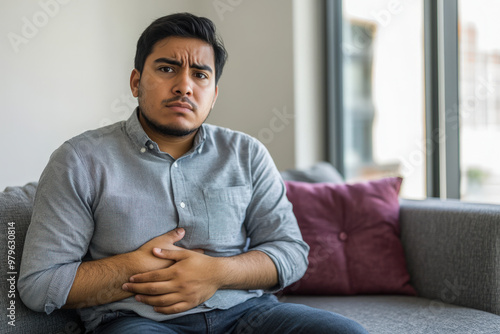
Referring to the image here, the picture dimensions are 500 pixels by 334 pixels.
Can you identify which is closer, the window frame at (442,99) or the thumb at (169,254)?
the thumb at (169,254)

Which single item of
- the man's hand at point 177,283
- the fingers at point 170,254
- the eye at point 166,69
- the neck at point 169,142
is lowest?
the man's hand at point 177,283

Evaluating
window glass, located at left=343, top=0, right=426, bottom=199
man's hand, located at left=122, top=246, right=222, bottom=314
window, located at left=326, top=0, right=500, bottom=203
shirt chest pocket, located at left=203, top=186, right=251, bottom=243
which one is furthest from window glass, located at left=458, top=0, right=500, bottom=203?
man's hand, located at left=122, top=246, right=222, bottom=314

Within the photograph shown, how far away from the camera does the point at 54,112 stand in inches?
81.5

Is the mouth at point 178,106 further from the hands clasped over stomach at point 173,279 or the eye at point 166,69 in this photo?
the hands clasped over stomach at point 173,279

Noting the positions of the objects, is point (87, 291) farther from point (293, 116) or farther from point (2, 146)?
point (293, 116)

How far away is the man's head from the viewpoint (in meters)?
1.33

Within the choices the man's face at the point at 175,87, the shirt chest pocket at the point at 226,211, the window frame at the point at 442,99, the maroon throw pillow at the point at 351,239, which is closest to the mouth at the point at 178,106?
the man's face at the point at 175,87

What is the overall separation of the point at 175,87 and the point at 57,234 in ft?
1.63

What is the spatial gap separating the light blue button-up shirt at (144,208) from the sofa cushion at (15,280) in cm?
7

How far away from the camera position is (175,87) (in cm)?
133

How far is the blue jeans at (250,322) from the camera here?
113 centimetres

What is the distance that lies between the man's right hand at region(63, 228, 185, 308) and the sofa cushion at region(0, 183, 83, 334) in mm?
121

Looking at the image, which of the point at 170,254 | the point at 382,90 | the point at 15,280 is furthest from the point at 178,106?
the point at 382,90

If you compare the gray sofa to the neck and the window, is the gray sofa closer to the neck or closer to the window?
the neck
